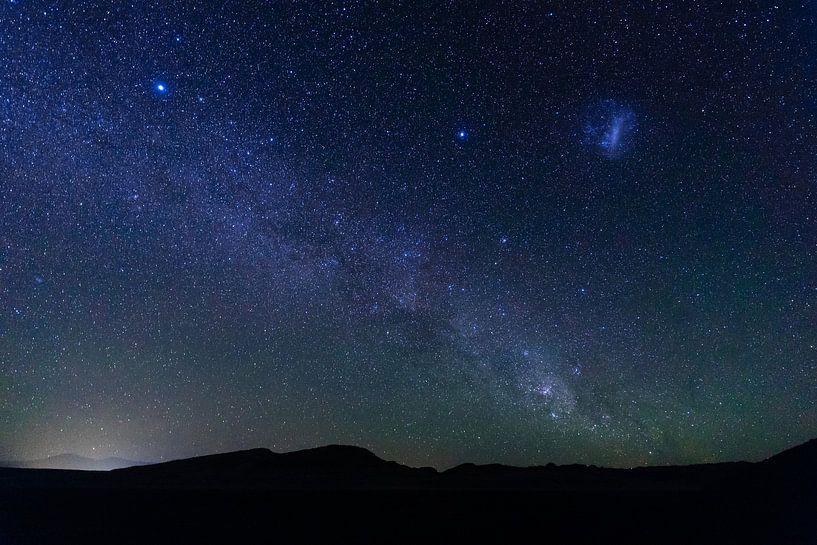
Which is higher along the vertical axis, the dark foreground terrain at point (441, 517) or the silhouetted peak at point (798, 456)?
the silhouetted peak at point (798, 456)

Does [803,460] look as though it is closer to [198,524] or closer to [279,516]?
[279,516]

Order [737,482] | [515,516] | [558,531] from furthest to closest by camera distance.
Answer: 1. [737,482]
2. [515,516]
3. [558,531]

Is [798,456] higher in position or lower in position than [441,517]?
higher

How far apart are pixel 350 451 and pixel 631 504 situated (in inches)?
2910

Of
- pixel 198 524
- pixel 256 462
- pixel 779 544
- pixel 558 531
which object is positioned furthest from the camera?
pixel 256 462

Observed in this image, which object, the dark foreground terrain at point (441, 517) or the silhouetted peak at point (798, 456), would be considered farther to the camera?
the silhouetted peak at point (798, 456)

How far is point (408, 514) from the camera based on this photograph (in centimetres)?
2317

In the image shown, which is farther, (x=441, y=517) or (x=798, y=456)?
(x=798, y=456)

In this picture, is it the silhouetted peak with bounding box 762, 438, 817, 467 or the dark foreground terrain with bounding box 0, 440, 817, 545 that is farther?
the silhouetted peak with bounding box 762, 438, 817, 467

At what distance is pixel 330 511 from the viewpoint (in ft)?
81.3

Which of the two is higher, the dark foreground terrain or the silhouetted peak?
the silhouetted peak

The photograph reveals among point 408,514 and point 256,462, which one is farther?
point 256,462

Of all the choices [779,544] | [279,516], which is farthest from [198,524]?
[779,544]

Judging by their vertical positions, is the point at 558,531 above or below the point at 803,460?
below
